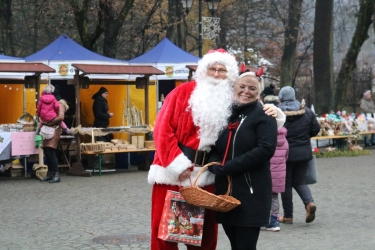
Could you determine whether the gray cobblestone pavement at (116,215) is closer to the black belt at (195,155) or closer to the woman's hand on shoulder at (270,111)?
the black belt at (195,155)

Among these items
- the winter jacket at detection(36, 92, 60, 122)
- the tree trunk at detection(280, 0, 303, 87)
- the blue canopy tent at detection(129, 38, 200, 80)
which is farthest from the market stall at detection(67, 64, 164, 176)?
the tree trunk at detection(280, 0, 303, 87)

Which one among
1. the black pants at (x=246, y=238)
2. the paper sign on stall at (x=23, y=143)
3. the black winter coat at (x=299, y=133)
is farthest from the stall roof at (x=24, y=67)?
the black pants at (x=246, y=238)

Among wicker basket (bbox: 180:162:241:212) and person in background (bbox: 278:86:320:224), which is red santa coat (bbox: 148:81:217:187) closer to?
wicker basket (bbox: 180:162:241:212)

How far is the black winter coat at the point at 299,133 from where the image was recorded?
384 inches

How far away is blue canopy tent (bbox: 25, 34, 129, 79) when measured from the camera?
61.2 feet

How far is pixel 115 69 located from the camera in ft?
56.5

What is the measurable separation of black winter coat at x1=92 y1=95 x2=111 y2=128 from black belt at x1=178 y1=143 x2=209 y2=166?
38.5ft

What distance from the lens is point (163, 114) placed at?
590 centimetres

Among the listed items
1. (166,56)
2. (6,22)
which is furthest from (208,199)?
(6,22)

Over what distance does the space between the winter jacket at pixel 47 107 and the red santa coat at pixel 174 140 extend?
9.65 m

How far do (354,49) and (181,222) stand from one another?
23729mm

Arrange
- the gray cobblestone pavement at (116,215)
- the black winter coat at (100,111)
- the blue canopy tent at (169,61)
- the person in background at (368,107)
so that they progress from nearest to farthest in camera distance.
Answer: the gray cobblestone pavement at (116,215) → the black winter coat at (100,111) → the blue canopy tent at (169,61) → the person in background at (368,107)

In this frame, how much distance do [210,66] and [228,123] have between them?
478mm

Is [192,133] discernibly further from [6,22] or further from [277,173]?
[6,22]
